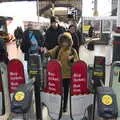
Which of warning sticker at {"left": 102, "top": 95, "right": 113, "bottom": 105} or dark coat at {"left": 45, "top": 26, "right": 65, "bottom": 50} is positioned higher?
dark coat at {"left": 45, "top": 26, "right": 65, "bottom": 50}

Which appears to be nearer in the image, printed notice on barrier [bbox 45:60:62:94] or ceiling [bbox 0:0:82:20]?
printed notice on barrier [bbox 45:60:62:94]

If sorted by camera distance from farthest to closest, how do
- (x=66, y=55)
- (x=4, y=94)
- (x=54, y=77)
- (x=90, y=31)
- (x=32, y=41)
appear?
1. (x=90, y=31)
2. (x=32, y=41)
3. (x=66, y=55)
4. (x=4, y=94)
5. (x=54, y=77)

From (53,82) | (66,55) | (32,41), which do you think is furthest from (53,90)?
(32,41)

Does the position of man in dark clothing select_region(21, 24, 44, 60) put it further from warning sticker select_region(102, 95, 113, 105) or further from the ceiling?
the ceiling

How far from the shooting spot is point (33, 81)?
3.48m

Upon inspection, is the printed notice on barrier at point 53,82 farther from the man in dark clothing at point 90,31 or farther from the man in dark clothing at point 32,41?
the man in dark clothing at point 90,31

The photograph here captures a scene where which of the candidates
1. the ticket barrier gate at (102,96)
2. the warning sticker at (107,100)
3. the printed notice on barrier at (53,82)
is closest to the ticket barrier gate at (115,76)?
the ticket barrier gate at (102,96)

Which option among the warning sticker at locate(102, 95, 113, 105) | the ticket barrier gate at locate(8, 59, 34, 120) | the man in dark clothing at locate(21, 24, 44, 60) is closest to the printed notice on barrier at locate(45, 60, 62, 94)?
the ticket barrier gate at locate(8, 59, 34, 120)

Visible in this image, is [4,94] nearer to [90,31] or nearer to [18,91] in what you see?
[18,91]

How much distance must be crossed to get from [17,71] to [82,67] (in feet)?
2.63

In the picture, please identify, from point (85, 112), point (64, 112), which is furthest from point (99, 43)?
point (85, 112)

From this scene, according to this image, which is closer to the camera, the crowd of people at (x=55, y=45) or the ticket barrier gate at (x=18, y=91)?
the ticket barrier gate at (x=18, y=91)

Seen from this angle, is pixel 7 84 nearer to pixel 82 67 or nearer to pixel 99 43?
pixel 82 67

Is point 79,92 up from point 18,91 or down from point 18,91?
down
